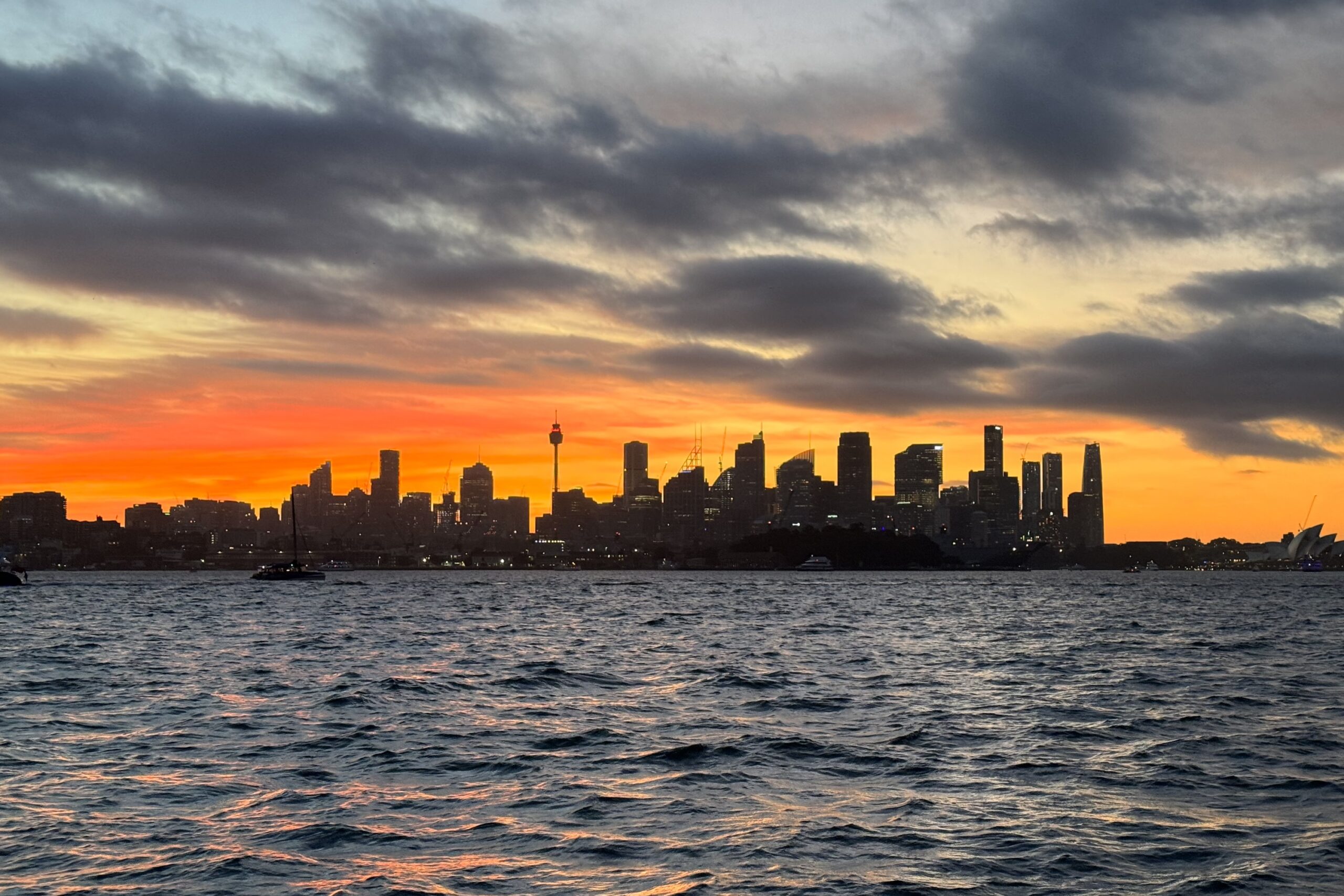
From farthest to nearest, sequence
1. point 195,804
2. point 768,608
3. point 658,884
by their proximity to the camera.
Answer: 1. point 768,608
2. point 195,804
3. point 658,884

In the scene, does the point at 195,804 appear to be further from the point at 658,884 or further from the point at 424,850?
the point at 658,884

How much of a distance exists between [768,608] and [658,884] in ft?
485

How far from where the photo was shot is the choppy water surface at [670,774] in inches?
934

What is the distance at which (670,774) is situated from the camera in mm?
34156

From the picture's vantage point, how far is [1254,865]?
24266mm

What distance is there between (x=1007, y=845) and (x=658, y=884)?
790 centimetres

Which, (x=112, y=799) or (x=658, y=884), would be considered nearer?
(x=658, y=884)

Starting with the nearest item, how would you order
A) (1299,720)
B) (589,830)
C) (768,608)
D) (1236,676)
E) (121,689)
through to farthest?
(589,830)
(1299,720)
(121,689)
(1236,676)
(768,608)

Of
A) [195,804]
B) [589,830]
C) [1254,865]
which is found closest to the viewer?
[1254,865]

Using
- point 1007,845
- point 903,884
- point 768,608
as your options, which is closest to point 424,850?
point 903,884

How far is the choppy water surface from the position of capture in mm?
23719

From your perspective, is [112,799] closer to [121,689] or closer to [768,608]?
[121,689]

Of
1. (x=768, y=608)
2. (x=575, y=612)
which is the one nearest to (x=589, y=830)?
(x=575, y=612)

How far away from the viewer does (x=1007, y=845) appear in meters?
25.7
